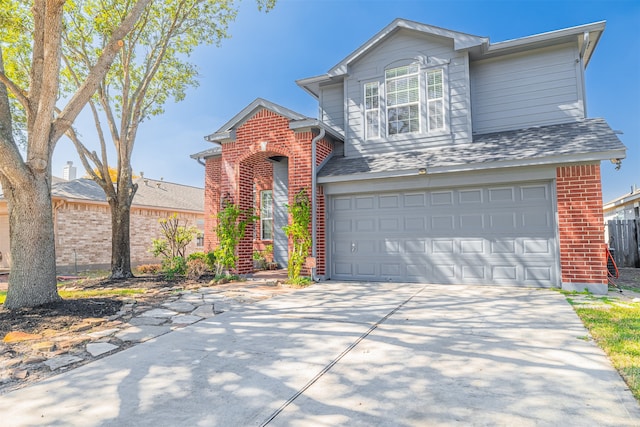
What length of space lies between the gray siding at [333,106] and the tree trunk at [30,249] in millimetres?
7189

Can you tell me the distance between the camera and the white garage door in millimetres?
7398

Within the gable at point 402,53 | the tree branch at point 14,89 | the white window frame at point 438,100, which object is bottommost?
the tree branch at point 14,89

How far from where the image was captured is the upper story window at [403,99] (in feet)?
30.6

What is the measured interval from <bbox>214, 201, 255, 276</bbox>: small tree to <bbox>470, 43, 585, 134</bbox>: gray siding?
651cm

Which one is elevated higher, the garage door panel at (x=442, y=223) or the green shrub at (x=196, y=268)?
the garage door panel at (x=442, y=223)

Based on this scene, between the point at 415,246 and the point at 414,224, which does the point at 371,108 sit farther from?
the point at 415,246

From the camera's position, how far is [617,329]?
164 inches

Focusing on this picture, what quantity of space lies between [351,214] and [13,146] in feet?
21.8

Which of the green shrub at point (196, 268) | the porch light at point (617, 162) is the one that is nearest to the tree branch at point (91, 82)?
the green shrub at point (196, 268)

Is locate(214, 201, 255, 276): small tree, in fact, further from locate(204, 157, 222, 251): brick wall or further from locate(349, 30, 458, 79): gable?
locate(349, 30, 458, 79): gable

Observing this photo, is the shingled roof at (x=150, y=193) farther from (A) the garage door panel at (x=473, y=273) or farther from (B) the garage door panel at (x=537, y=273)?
(B) the garage door panel at (x=537, y=273)

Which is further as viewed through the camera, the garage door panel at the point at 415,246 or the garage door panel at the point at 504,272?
the garage door panel at the point at 415,246

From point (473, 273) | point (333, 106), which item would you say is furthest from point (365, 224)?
point (333, 106)

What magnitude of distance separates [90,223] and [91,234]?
446 millimetres
